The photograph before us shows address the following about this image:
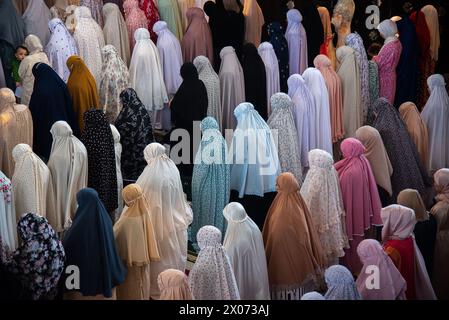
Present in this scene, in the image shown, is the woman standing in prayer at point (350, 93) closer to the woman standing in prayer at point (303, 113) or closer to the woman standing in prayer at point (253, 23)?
the woman standing in prayer at point (303, 113)

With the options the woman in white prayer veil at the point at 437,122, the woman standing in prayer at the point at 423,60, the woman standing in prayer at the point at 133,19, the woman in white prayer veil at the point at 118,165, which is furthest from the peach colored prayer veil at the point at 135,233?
the woman standing in prayer at the point at 423,60

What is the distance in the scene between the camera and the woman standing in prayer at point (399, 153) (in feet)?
29.3

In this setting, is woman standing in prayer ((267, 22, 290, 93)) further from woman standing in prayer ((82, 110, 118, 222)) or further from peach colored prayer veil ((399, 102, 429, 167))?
woman standing in prayer ((82, 110, 118, 222))

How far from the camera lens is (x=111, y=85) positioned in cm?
900

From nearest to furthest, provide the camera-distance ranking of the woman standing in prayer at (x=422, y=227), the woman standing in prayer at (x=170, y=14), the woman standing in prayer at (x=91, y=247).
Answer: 1. the woman standing in prayer at (x=91, y=247)
2. the woman standing in prayer at (x=422, y=227)
3. the woman standing in prayer at (x=170, y=14)

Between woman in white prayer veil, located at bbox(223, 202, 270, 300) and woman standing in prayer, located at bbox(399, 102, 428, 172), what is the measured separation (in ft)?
8.95

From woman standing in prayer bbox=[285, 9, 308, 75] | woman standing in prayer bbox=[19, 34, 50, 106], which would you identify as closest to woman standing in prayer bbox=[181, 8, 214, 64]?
woman standing in prayer bbox=[285, 9, 308, 75]

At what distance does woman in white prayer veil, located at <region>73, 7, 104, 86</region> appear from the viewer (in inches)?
363

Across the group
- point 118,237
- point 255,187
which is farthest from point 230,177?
point 118,237

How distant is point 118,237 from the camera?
23.0 ft

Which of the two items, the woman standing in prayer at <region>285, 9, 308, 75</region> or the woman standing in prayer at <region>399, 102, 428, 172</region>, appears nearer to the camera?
the woman standing in prayer at <region>399, 102, 428, 172</region>

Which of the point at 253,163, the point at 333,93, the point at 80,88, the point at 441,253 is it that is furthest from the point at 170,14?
the point at 441,253

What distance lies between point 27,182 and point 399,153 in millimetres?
3537

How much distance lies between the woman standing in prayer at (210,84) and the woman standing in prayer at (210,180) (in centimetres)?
92
